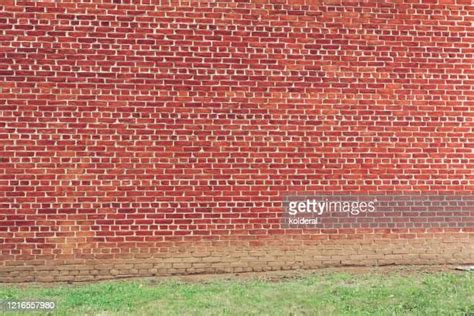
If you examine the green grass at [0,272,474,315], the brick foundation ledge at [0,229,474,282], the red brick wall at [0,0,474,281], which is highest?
the red brick wall at [0,0,474,281]

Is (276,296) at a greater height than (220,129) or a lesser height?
lesser

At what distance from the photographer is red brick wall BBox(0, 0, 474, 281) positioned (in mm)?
6480

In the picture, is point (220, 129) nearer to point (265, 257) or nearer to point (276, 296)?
point (265, 257)

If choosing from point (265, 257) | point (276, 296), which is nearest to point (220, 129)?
point (265, 257)

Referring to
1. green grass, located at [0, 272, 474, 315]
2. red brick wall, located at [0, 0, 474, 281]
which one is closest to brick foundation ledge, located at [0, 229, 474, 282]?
red brick wall, located at [0, 0, 474, 281]

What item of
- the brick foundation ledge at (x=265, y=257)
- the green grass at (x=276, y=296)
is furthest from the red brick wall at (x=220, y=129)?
the green grass at (x=276, y=296)

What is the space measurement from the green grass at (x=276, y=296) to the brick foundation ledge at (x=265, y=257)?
0.18 m

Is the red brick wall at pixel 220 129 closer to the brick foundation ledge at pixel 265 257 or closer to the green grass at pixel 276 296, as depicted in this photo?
the brick foundation ledge at pixel 265 257

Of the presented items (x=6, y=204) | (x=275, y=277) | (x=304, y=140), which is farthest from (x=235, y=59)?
(x=6, y=204)

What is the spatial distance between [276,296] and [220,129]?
2.15m

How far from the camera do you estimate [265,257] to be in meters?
6.78

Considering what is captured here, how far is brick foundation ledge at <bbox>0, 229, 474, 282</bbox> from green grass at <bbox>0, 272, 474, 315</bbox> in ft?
0.59

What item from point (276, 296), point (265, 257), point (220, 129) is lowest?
point (276, 296)

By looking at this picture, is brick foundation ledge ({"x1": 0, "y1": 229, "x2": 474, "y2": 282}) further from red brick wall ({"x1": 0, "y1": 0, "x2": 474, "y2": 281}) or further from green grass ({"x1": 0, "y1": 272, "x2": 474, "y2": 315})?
green grass ({"x1": 0, "y1": 272, "x2": 474, "y2": 315})
